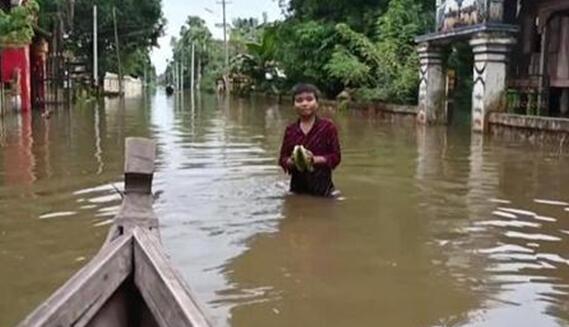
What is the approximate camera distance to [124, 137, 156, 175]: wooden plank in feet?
15.0

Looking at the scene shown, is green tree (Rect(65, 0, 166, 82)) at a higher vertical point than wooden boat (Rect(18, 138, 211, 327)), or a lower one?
higher

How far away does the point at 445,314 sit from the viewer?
15.6 ft

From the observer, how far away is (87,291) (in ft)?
9.36

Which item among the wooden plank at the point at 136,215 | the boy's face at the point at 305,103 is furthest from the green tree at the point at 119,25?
the wooden plank at the point at 136,215

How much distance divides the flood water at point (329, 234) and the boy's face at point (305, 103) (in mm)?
1055

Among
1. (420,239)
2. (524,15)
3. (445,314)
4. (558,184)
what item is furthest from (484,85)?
(445,314)

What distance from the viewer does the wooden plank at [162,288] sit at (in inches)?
99.8

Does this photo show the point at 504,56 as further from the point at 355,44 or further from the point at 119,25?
the point at 119,25

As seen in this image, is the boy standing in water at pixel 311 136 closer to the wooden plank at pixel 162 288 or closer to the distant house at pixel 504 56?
the wooden plank at pixel 162 288

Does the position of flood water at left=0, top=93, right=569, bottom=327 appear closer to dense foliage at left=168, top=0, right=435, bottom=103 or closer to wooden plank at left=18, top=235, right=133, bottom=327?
wooden plank at left=18, top=235, right=133, bottom=327

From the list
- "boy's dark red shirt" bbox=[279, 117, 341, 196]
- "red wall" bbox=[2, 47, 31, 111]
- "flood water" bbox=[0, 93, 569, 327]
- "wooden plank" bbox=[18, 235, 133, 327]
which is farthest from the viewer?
"red wall" bbox=[2, 47, 31, 111]

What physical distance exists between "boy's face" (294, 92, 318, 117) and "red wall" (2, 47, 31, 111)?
2027cm

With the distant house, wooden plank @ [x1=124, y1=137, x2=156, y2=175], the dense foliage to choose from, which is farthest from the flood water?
the dense foliage

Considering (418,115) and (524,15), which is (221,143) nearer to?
(418,115)
